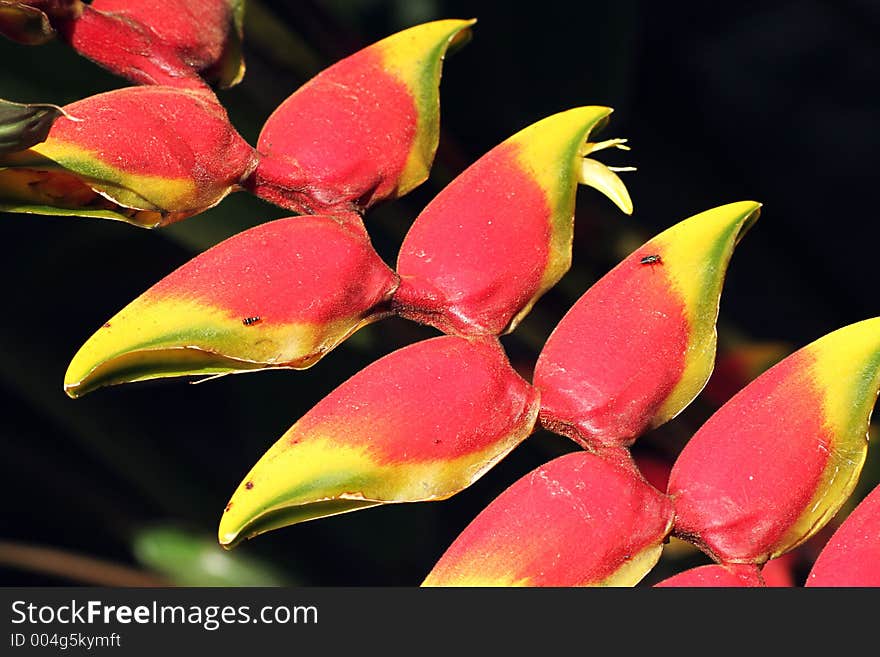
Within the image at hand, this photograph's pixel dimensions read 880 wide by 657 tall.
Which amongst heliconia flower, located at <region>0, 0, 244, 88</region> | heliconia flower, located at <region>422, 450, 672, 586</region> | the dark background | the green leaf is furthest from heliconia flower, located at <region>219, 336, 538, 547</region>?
the green leaf

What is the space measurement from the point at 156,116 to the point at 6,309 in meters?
0.72

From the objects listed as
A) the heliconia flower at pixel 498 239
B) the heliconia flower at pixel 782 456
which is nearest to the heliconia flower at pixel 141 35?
the heliconia flower at pixel 498 239

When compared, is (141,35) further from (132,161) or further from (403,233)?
(403,233)

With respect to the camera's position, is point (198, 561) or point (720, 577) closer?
point (720, 577)

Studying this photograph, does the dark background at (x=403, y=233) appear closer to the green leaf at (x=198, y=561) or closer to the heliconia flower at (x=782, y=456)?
the green leaf at (x=198, y=561)

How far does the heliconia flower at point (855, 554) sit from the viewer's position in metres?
0.37

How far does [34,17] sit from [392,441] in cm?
20

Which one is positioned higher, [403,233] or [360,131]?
[360,131]

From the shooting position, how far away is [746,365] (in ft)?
2.72

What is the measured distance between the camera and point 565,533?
355mm

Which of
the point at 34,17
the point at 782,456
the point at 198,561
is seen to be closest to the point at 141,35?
the point at 34,17

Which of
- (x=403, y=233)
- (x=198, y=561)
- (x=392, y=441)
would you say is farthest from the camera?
(x=198, y=561)

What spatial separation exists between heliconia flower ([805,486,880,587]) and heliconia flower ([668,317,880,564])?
1cm

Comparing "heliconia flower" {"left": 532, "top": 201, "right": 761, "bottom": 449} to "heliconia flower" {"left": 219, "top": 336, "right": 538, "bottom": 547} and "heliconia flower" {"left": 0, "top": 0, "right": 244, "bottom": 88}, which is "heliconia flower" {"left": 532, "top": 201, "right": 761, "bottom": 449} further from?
"heliconia flower" {"left": 0, "top": 0, "right": 244, "bottom": 88}
